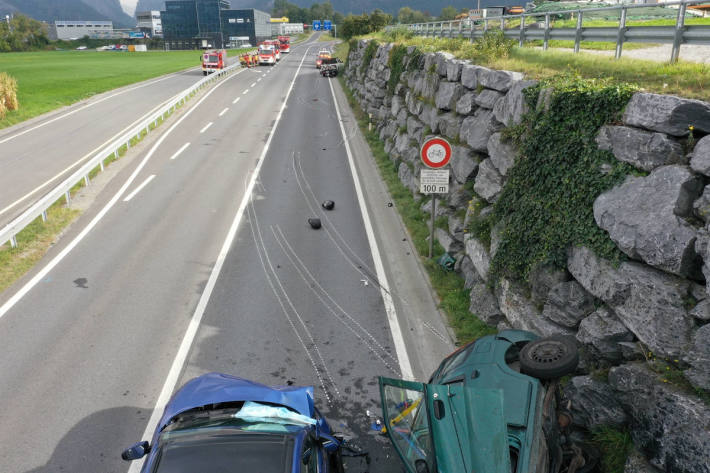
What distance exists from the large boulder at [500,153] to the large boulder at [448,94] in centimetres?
373

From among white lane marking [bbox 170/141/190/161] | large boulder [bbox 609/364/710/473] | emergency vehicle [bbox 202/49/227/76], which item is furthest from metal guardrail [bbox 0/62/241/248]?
emergency vehicle [bbox 202/49/227/76]

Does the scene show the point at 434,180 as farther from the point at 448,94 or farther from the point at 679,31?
the point at 679,31

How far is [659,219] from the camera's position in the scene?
585cm

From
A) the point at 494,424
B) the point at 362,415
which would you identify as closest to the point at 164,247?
the point at 362,415

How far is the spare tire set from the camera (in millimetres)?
5488

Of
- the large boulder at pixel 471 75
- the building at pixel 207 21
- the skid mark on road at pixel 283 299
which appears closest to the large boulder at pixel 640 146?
the skid mark on road at pixel 283 299

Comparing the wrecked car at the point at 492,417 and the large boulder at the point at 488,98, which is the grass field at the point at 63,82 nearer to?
the large boulder at the point at 488,98

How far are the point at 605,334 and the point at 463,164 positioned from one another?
6.16 metres

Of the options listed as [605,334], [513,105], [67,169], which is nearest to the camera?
[605,334]

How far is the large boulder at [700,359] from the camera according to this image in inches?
196

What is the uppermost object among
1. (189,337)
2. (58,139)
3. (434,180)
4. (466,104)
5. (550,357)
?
(466,104)

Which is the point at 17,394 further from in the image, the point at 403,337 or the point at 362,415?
the point at 403,337

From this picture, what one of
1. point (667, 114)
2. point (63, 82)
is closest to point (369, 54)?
point (667, 114)

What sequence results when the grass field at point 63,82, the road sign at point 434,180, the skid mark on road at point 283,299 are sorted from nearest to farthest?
the skid mark on road at point 283,299 → the road sign at point 434,180 → the grass field at point 63,82
